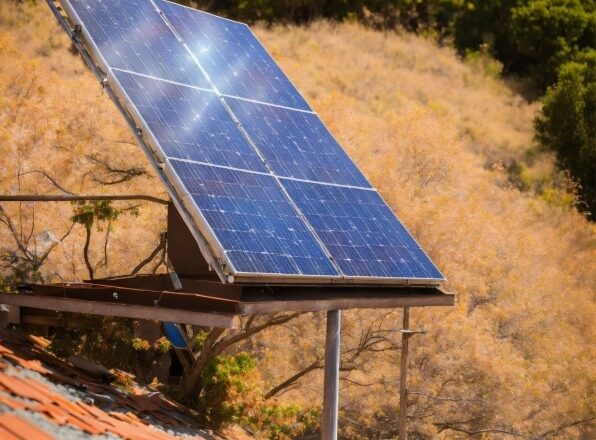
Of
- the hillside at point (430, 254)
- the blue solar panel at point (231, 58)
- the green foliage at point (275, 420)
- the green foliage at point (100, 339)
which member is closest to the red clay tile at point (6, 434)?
the green foliage at point (100, 339)

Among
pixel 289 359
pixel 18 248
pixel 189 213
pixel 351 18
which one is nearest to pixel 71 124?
pixel 18 248

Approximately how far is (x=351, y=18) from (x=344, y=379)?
104 feet

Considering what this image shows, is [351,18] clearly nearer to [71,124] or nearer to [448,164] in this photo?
[448,164]

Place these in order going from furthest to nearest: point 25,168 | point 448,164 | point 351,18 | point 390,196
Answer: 1. point 351,18
2. point 448,164
3. point 390,196
4. point 25,168

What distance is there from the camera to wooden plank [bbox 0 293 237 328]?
32.9 ft

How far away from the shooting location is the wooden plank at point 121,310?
10.0m

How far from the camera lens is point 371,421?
19.9 metres

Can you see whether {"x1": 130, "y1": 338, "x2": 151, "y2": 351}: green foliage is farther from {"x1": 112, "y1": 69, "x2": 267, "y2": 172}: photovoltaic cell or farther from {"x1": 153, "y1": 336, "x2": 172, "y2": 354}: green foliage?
{"x1": 112, "y1": 69, "x2": 267, "y2": 172}: photovoltaic cell

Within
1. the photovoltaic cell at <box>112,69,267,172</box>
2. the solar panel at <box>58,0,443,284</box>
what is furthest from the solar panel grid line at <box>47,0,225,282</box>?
the photovoltaic cell at <box>112,69,267,172</box>

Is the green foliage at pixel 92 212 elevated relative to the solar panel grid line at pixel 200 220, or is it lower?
elevated

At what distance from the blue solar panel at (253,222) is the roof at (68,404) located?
171 cm

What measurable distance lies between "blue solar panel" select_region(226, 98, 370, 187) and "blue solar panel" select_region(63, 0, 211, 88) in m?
0.68

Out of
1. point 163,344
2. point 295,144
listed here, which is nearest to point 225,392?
point 163,344

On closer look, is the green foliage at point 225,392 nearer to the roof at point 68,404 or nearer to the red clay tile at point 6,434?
the roof at point 68,404
